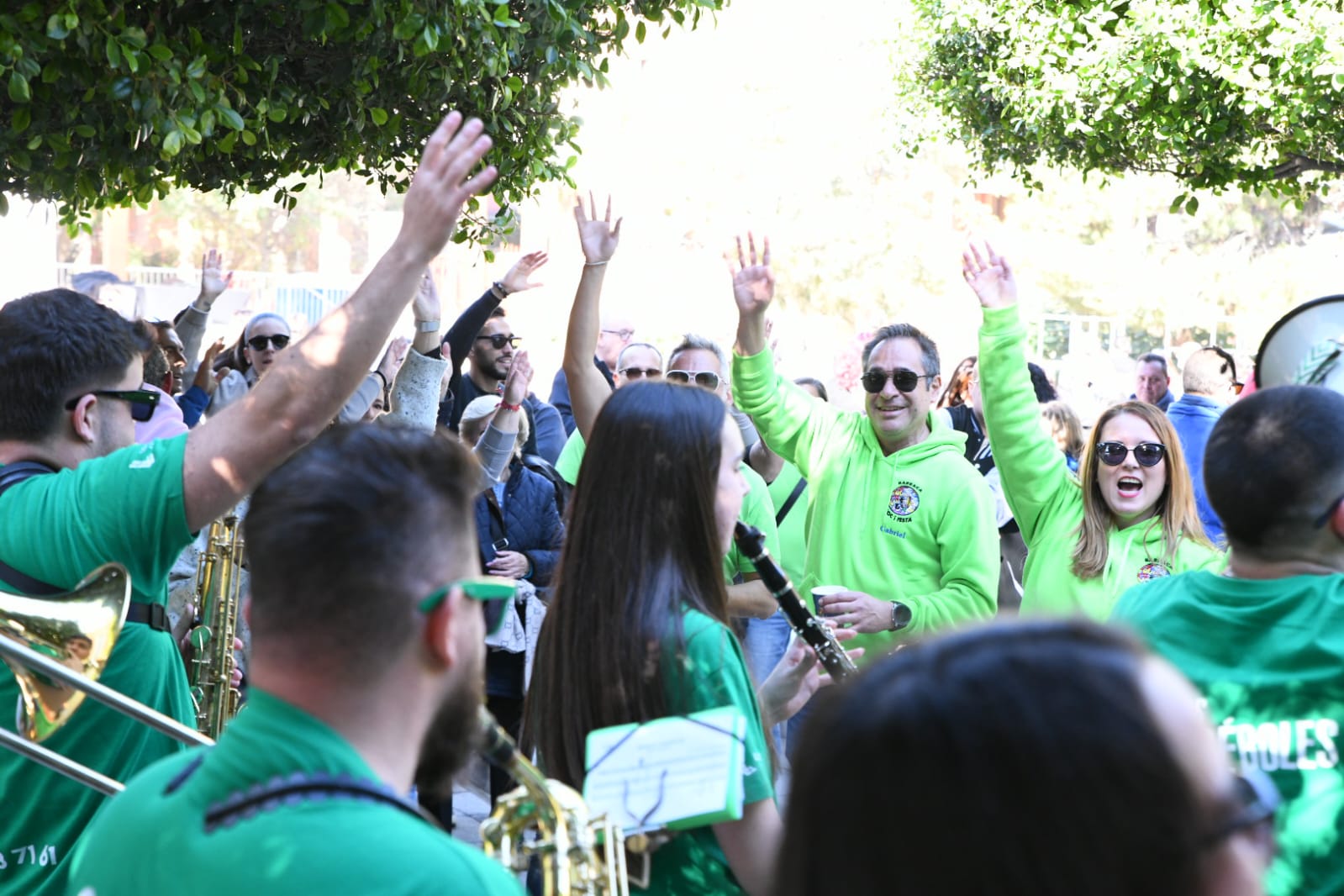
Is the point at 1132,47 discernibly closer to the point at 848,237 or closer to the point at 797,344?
the point at 797,344

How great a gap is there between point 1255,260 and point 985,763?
3419cm

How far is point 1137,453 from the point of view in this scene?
4.46 metres

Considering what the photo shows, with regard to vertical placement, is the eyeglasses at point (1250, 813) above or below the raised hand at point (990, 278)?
below

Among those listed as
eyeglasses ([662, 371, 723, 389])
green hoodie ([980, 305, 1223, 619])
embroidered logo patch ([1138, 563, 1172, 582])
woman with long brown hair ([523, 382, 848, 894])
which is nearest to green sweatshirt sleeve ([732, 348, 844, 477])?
green hoodie ([980, 305, 1223, 619])

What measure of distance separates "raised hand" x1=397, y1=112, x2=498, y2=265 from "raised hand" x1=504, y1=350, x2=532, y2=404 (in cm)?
335

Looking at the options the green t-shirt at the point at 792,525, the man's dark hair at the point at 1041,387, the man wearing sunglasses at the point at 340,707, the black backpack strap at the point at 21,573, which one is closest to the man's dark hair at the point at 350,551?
the man wearing sunglasses at the point at 340,707

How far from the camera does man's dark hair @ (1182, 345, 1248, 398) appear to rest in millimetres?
7879

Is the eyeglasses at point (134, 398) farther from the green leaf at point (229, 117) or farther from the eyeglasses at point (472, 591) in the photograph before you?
the green leaf at point (229, 117)

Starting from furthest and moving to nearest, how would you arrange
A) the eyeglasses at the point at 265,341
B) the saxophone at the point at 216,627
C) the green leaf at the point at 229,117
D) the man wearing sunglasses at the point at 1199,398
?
the man wearing sunglasses at the point at 1199,398 < the eyeglasses at the point at 265,341 < the saxophone at the point at 216,627 < the green leaf at the point at 229,117

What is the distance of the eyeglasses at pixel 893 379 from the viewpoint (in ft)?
16.3

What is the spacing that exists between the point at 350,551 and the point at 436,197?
1.00 metres

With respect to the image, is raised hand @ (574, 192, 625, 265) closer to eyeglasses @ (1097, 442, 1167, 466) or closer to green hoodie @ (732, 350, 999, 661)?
green hoodie @ (732, 350, 999, 661)

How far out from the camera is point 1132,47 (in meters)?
8.05

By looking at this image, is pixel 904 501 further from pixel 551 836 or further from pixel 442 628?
pixel 442 628
